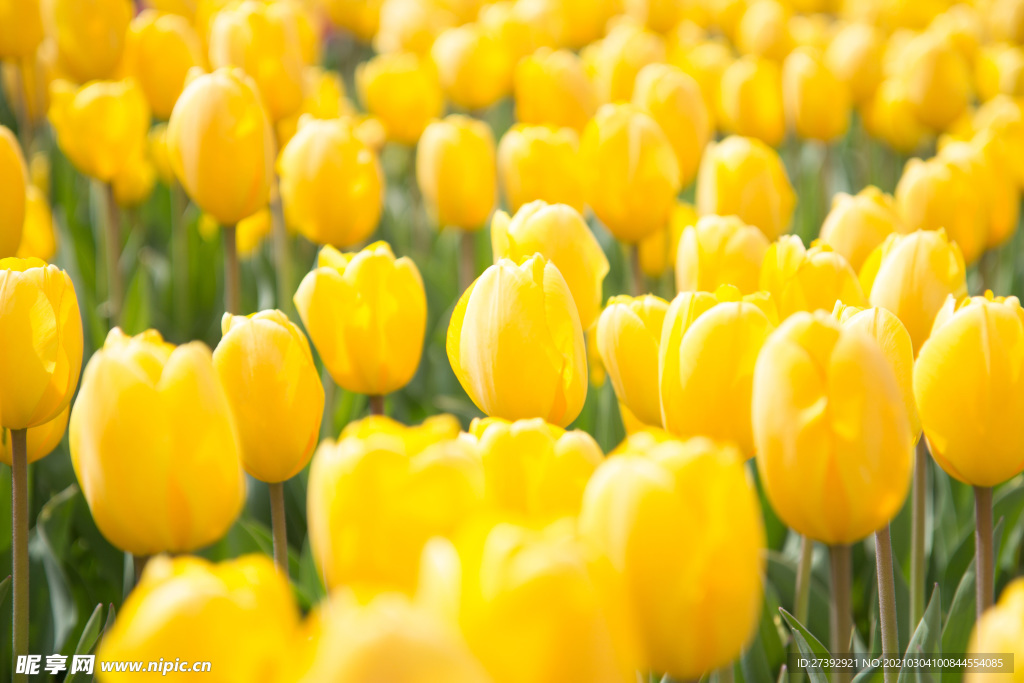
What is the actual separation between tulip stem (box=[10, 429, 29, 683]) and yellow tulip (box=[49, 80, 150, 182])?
0.96m

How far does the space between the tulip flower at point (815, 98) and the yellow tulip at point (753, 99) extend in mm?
44

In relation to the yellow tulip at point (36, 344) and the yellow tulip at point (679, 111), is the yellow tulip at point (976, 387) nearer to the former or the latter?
the yellow tulip at point (36, 344)

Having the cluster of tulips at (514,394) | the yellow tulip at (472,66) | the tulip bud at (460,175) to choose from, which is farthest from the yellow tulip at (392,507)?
the yellow tulip at (472,66)

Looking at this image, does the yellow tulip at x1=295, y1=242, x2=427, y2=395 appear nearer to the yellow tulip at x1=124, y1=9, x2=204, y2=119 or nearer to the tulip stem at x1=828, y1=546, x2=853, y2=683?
the tulip stem at x1=828, y1=546, x2=853, y2=683

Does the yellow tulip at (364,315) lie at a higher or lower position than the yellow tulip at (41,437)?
higher

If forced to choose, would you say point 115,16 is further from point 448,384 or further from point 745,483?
point 745,483

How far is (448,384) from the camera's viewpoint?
5.74ft

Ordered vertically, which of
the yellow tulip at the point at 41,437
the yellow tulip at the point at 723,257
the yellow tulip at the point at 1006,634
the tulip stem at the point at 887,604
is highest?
the yellow tulip at the point at 1006,634

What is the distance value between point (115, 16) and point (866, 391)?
1.70 m

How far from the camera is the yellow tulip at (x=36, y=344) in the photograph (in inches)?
32.0

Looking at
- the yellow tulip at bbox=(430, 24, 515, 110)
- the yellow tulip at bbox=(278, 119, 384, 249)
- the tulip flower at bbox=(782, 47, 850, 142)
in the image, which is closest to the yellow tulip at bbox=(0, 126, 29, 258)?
the yellow tulip at bbox=(278, 119, 384, 249)

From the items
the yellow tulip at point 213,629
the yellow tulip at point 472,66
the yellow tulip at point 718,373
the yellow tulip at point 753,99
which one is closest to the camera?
the yellow tulip at point 213,629

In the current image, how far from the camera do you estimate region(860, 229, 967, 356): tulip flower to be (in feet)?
3.21

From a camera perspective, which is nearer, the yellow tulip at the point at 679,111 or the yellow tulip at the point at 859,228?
the yellow tulip at the point at 859,228
